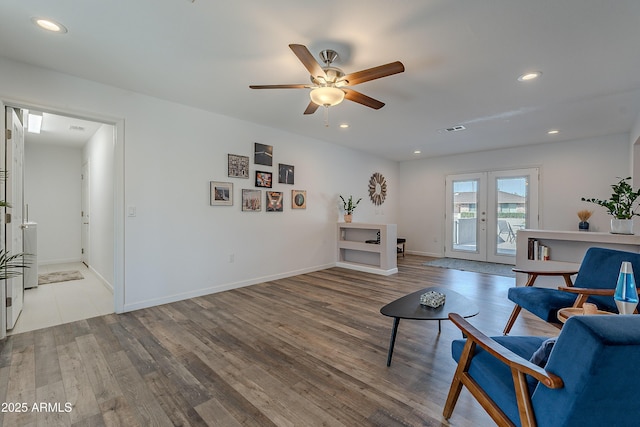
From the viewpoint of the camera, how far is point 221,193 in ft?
13.6

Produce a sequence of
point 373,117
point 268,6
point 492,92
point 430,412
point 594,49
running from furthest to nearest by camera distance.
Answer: point 373,117 < point 492,92 < point 594,49 < point 268,6 < point 430,412

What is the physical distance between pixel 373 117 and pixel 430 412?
366 centimetres

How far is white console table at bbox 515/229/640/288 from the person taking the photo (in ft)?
11.6

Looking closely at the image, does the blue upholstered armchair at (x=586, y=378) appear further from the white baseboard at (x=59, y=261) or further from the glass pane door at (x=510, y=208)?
the white baseboard at (x=59, y=261)

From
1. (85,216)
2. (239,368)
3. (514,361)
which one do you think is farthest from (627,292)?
(85,216)

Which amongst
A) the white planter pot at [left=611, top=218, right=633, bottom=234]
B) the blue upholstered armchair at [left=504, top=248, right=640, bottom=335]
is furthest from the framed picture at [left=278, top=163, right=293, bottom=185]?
the white planter pot at [left=611, top=218, right=633, bottom=234]

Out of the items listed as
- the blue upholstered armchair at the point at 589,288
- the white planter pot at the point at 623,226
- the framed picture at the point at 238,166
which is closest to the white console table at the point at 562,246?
the white planter pot at the point at 623,226

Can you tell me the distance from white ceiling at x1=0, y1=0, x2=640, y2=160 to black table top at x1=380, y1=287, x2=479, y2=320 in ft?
7.03

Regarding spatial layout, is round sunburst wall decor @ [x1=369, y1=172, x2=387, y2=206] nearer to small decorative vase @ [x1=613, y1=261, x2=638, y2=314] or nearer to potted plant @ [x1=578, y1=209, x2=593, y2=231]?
potted plant @ [x1=578, y1=209, x2=593, y2=231]

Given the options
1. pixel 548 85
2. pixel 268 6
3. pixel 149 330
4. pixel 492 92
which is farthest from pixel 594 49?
pixel 149 330

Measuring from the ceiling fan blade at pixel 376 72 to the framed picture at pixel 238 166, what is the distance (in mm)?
2361

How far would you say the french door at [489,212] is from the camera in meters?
6.08

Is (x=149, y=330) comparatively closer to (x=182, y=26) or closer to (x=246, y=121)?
(x=182, y=26)

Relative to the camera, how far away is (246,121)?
441cm
